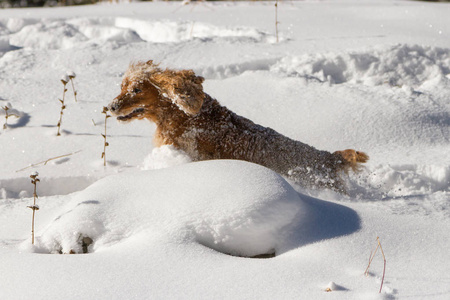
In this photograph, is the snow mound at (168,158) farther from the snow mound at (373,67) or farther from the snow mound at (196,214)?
the snow mound at (373,67)

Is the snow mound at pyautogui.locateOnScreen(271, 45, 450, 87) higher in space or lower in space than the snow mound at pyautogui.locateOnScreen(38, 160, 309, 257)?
higher

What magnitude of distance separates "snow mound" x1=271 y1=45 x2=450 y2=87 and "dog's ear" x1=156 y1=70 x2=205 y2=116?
189 cm

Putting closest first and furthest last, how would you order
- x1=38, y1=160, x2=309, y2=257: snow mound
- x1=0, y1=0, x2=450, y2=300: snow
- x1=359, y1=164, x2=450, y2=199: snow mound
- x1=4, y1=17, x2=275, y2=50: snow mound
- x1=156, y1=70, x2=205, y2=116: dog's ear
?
x1=0, y1=0, x2=450, y2=300: snow → x1=38, y1=160, x2=309, y2=257: snow mound → x1=156, y1=70, x2=205, y2=116: dog's ear → x1=359, y1=164, x2=450, y2=199: snow mound → x1=4, y1=17, x2=275, y2=50: snow mound

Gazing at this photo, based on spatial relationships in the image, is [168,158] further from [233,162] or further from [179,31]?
[179,31]

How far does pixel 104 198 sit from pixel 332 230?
3.36 feet

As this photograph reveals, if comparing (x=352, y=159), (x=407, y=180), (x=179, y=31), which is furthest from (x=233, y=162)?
(x=179, y=31)

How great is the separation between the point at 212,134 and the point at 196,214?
1.05 m

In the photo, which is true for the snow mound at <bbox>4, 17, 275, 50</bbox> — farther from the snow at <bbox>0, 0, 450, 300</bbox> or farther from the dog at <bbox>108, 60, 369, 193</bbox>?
the dog at <bbox>108, 60, 369, 193</bbox>

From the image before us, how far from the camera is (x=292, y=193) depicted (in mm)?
2705

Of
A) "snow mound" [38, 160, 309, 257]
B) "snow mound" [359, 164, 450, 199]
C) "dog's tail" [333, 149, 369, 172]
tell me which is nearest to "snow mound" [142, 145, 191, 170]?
"snow mound" [38, 160, 309, 257]

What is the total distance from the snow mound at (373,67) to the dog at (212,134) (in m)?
1.79

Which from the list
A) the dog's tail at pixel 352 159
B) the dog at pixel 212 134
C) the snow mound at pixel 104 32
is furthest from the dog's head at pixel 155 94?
the snow mound at pixel 104 32

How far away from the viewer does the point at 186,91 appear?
137 inches

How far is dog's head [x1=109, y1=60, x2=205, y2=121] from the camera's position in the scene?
349 centimetres
